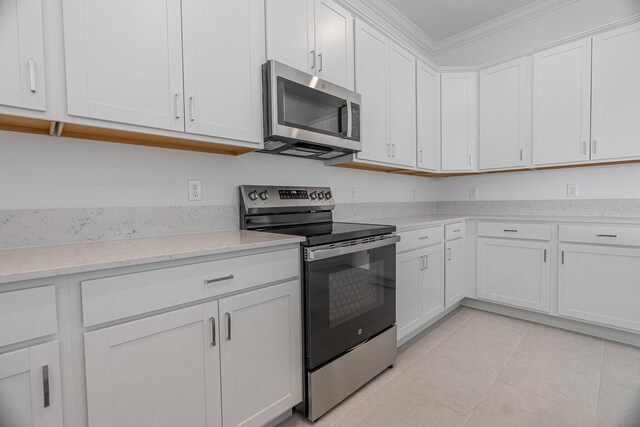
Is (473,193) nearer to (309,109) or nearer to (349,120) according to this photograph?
(349,120)

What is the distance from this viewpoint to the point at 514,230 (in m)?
2.79

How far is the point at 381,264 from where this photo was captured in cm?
190

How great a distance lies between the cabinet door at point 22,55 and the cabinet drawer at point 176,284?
65 cm

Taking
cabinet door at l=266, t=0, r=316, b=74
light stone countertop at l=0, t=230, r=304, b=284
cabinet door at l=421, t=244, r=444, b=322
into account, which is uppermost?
cabinet door at l=266, t=0, r=316, b=74

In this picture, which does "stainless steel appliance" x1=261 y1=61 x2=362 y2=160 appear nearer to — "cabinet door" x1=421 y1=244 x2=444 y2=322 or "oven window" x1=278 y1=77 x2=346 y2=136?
"oven window" x1=278 y1=77 x2=346 y2=136

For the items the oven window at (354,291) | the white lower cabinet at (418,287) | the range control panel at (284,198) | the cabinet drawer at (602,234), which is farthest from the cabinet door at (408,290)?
the cabinet drawer at (602,234)

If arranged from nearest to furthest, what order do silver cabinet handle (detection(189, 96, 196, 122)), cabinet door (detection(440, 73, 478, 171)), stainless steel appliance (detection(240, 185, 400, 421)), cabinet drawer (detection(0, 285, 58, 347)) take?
cabinet drawer (detection(0, 285, 58, 347)), silver cabinet handle (detection(189, 96, 196, 122)), stainless steel appliance (detection(240, 185, 400, 421)), cabinet door (detection(440, 73, 478, 171))

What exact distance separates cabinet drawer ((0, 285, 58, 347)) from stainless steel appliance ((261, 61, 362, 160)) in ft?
3.73

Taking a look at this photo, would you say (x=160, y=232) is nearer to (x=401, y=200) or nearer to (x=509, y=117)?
(x=401, y=200)

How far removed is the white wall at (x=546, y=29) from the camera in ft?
8.69

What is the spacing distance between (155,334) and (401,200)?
8.75ft

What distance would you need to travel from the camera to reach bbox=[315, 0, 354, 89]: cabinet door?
195cm

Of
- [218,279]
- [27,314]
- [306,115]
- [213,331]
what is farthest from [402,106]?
[27,314]

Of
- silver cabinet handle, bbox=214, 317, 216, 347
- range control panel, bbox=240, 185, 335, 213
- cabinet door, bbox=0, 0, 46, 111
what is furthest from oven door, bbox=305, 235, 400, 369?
cabinet door, bbox=0, 0, 46, 111
